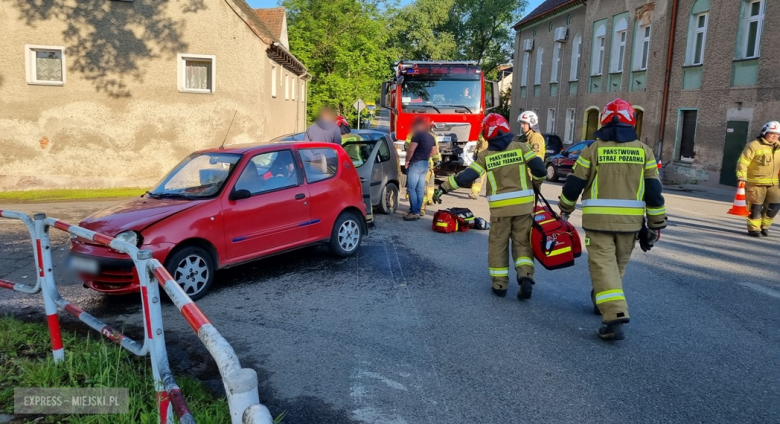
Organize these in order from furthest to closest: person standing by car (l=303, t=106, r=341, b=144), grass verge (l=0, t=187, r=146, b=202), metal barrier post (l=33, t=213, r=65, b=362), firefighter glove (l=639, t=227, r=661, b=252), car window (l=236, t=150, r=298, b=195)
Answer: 1. grass verge (l=0, t=187, r=146, b=202)
2. person standing by car (l=303, t=106, r=341, b=144)
3. car window (l=236, t=150, r=298, b=195)
4. firefighter glove (l=639, t=227, r=661, b=252)
5. metal barrier post (l=33, t=213, r=65, b=362)

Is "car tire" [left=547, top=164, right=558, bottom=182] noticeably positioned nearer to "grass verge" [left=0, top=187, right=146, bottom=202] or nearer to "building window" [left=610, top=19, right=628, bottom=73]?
"building window" [left=610, top=19, right=628, bottom=73]

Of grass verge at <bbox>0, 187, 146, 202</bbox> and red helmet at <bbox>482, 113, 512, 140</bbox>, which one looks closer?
red helmet at <bbox>482, 113, 512, 140</bbox>

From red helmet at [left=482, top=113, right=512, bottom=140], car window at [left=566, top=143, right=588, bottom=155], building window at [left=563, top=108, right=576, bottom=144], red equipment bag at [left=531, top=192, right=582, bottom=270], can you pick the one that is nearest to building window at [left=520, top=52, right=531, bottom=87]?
building window at [left=563, top=108, right=576, bottom=144]

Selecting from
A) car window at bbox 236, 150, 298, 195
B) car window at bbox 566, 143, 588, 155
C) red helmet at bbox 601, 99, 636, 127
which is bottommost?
car window at bbox 236, 150, 298, 195

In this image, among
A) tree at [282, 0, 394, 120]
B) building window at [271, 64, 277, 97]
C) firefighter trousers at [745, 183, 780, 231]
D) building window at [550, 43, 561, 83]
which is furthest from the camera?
tree at [282, 0, 394, 120]

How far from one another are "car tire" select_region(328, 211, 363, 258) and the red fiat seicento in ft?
0.04

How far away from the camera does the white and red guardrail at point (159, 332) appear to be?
1.97 meters

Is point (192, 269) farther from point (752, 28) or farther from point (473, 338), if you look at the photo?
point (752, 28)

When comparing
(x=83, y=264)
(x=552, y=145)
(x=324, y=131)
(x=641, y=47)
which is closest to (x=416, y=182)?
(x=324, y=131)

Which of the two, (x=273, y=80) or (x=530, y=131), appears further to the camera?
(x=273, y=80)

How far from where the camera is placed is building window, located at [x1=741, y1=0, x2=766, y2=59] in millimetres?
18609

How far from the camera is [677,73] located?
73.9 feet

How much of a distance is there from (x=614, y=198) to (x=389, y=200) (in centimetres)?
697

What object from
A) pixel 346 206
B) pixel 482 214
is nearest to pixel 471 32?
pixel 482 214
